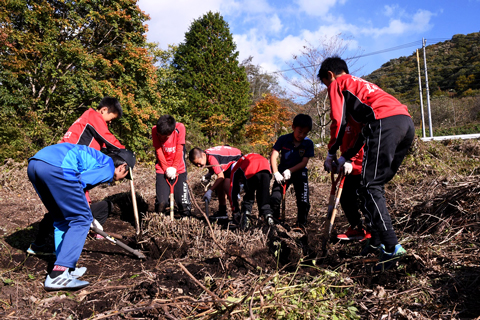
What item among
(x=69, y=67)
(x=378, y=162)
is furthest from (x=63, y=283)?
(x=69, y=67)

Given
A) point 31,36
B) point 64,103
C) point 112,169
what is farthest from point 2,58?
point 112,169

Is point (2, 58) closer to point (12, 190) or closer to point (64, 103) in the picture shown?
point (64, 103)

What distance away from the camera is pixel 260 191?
4.11 metres

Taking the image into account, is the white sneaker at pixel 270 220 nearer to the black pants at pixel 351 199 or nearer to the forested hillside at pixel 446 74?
the black pants at pixel 351 199

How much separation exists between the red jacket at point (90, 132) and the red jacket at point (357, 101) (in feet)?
8.94

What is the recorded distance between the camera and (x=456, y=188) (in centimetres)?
321

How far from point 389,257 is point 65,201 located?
2.74 metres

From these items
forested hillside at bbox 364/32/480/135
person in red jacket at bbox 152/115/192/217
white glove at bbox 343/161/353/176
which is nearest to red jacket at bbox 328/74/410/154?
white glove at bbox 343/161/353/176

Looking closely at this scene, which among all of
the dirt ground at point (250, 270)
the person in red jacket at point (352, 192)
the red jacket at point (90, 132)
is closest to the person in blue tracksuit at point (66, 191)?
the dirt ground at point (250, 270)

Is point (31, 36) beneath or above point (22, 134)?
above

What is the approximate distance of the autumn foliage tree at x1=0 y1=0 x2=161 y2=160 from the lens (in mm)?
8477

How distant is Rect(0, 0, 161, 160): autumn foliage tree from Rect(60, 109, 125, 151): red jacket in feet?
20.2

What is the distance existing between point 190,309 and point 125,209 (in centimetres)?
401

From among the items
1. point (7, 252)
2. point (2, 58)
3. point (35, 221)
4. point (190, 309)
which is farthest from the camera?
point (2, 58)
